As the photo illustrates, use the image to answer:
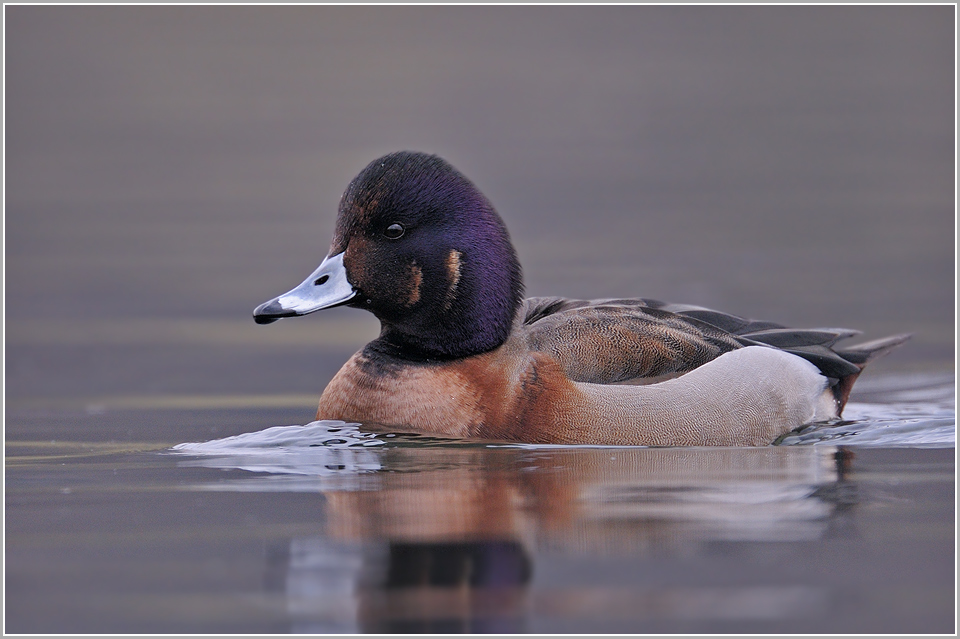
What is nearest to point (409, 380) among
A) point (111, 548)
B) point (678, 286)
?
point (111, 548)

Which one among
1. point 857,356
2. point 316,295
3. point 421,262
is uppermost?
point 421,262

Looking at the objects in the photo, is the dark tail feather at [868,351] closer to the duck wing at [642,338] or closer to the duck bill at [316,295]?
the duck wing at [642,338]

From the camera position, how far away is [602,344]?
7062 millimetres

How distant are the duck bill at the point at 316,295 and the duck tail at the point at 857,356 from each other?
2893 mm

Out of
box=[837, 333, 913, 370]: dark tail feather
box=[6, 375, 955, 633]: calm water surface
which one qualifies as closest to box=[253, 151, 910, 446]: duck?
box=[6, 375, 955, 633]: calm water surface

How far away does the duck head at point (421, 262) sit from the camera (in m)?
6.89

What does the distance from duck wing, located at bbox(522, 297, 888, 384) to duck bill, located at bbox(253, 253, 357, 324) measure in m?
0.98

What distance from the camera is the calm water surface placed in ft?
13.5

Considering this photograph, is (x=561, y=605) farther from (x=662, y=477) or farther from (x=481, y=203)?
(x=481, y=203)

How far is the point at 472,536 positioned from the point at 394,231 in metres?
2.42

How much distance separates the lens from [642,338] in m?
7.15

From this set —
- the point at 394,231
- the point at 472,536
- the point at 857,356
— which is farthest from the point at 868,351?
the point at 472,536

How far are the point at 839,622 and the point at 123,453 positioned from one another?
3.97m

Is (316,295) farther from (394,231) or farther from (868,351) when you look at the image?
(868,351)
